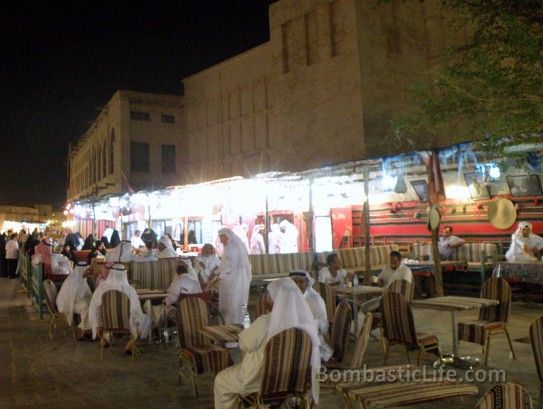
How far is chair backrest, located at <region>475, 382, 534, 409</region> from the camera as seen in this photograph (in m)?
2.76

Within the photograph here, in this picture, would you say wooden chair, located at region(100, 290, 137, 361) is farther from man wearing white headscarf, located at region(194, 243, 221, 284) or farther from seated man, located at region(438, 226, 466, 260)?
seated man, located at region(438, 226, 466, 260)

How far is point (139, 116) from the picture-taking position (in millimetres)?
31344

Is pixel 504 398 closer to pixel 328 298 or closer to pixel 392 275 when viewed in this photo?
pixel 328 298

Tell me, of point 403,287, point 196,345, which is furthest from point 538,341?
point 196,345

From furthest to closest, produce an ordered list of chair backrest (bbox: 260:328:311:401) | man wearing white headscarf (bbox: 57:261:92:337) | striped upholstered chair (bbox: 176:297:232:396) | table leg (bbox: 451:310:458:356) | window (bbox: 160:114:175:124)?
window (bbox: 160:114:175:124)
man wearing white headscarf (bbox: 57:261:92:337)
table leg (bbox: 451:310:458:356)
striped upholstered chair (bbox: 176:297:232:396)
chair backrest (bbox: 260:328:311:401)

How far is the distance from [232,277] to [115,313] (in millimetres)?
2090

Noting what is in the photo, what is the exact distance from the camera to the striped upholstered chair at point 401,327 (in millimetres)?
6098

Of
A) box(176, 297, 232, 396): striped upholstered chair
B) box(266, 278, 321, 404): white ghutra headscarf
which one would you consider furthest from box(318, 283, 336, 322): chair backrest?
box(266, 278, 321, 404): white ghutra headscarf

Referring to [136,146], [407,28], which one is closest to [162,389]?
[407,28]

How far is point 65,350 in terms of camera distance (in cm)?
842

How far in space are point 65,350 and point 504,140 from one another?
7634mm

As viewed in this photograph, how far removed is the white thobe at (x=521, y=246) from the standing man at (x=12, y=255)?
1812cm

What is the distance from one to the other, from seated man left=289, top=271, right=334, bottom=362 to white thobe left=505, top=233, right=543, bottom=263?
23.9ft

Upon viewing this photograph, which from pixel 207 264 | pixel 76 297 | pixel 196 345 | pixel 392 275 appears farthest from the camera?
pixel 207 264
